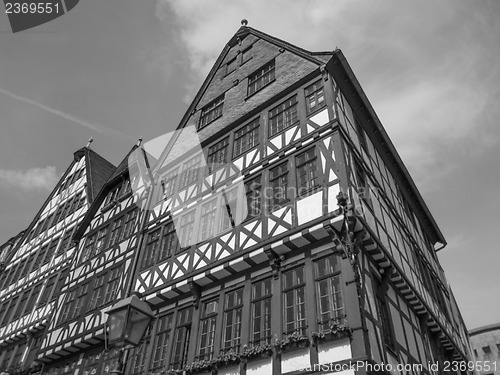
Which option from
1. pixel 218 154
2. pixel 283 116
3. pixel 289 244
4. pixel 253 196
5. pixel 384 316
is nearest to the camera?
pixel 384 316

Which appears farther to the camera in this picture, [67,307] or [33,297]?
[33,297]

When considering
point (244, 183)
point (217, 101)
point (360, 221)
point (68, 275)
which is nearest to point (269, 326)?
point (360, 221)

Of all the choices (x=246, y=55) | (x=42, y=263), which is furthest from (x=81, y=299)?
(x=246, y=55)

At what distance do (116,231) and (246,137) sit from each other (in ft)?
25.4

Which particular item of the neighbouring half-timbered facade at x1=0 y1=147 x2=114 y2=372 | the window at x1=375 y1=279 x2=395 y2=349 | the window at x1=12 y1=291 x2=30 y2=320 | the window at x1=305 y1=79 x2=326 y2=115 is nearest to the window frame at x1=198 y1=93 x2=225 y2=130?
the window at x1=305 y1=79 x2=326 y2=115

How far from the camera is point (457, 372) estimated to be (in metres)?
15.0

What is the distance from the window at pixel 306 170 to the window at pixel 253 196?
53.3 inches

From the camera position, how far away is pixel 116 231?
738 inches

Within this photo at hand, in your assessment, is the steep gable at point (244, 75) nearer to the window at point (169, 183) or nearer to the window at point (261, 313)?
the window at point (169, 183)

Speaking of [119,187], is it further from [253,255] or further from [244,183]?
[253,255]

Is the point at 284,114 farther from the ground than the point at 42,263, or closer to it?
closer to it

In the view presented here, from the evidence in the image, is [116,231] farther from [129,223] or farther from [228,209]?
[228,209]

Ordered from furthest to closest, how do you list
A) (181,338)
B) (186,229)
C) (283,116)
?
(283,116) < (186,229) < (181,338)

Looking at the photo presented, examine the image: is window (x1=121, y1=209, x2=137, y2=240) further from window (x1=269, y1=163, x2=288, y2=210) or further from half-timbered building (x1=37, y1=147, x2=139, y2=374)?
window (x1=269, y1=163, x2=288, y2=210)
